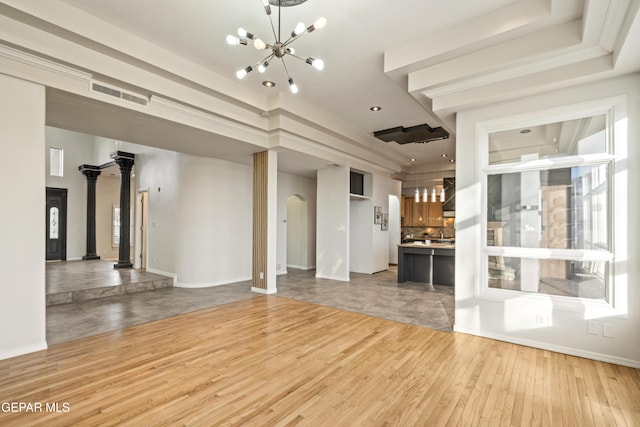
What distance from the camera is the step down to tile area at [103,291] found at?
5.25 metres

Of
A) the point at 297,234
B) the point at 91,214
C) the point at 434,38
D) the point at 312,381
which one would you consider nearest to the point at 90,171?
the point at 91,214

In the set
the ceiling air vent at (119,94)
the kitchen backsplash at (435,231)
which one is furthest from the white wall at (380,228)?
the ceiling air vent at (119,94)

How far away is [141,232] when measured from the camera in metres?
8.71

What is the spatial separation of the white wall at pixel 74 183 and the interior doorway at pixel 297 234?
7172 mm

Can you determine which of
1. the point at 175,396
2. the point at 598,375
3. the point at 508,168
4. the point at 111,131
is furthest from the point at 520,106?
the point at 111,131

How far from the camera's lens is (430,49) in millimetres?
3617

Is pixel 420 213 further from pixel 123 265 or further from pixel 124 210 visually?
pixel 123 265

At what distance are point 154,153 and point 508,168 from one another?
7.89 metres

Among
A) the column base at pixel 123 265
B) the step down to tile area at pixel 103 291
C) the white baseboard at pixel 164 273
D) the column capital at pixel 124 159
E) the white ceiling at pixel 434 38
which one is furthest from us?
Result: the column capital at pixel 124 159

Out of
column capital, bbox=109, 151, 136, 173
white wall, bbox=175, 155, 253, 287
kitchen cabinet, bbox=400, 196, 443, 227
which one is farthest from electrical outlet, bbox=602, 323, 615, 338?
A: column capital, bbox=109, 151, 136, 173

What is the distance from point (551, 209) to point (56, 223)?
13186 mm

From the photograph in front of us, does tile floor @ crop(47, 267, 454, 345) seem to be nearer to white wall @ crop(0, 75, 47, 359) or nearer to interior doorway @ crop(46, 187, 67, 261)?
A: white wall @ crop(0, 75, 47, 359)

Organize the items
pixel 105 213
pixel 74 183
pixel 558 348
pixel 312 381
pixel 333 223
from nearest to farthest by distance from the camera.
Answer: pixel 312 381 → pixel 558 348 → pixel 333 223 → pixel 74 183 → pixel 105 213

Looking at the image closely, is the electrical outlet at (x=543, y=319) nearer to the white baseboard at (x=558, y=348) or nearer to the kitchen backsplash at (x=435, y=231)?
the white baseboard at (x=558, y=348)
